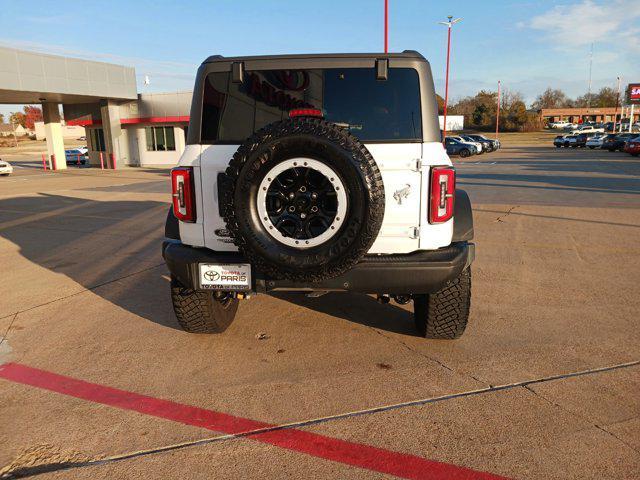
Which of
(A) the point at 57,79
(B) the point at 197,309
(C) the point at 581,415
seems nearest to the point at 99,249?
(B) the point at 197,309

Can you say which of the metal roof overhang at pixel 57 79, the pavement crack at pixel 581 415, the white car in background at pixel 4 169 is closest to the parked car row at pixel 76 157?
the metal roof overhang at pixel 57 79

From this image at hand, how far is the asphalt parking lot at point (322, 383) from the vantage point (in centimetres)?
253

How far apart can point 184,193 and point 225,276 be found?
2.14ft

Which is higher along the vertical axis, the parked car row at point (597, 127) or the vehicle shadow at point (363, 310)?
the parked car row at point (597, 127)

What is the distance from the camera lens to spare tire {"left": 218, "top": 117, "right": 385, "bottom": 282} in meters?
2.94

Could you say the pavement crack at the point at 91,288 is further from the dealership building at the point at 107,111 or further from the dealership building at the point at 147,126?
the dealership building at the point at 147,126

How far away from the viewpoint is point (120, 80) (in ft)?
101

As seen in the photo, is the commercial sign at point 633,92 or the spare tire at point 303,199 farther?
the commercial sign at point 633,92

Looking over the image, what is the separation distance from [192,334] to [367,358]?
1.52m

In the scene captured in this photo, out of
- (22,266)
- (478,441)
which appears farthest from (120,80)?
(478,441)

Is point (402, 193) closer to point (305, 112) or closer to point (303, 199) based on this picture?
point (303, 199)

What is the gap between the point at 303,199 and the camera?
3.05 m

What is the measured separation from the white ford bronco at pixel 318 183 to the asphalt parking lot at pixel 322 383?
0.64m

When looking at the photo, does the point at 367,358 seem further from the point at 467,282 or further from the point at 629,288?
the point at 629,288
